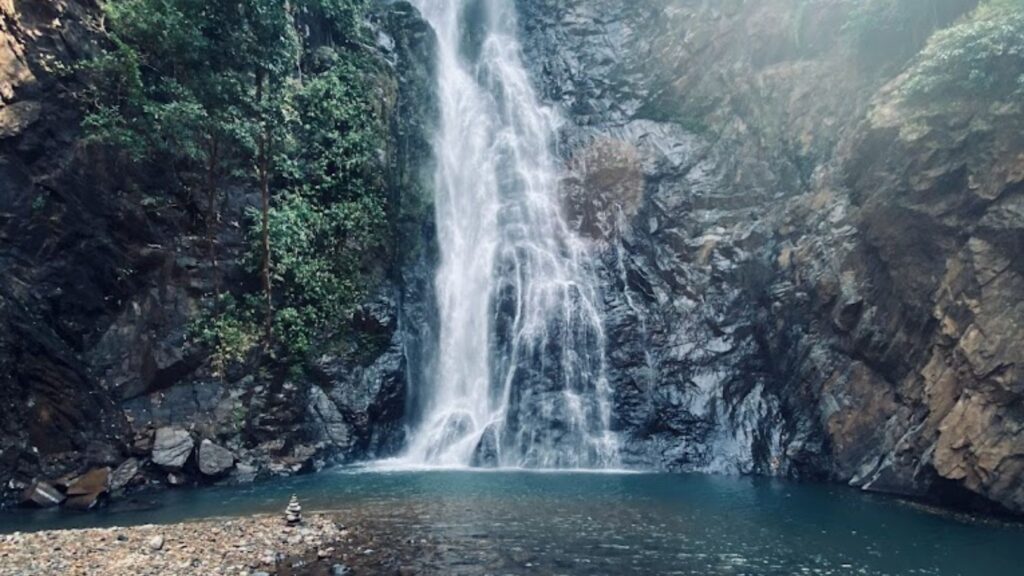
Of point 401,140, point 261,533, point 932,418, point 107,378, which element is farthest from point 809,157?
point 107,378

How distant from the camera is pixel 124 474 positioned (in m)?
14.7

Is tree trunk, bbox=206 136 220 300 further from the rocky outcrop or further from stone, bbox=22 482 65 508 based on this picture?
stone, bbox=22 482 65 508

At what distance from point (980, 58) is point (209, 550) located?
17.6m

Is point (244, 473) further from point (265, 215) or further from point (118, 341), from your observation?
point (265, 215)

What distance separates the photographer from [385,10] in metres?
26.7

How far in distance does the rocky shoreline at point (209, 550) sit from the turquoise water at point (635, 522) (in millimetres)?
1059

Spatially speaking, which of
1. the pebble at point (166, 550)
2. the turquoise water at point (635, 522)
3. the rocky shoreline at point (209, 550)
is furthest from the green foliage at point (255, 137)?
the rocky shoreline at point (209, 550)

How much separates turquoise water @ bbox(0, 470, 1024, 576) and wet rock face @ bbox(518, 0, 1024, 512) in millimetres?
1865

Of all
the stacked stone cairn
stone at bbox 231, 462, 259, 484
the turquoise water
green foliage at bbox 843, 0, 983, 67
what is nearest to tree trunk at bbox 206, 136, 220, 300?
stone at bbox 231, 462, 259, 484

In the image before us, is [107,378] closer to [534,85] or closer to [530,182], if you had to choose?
[530,182]

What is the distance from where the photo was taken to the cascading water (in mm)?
19516

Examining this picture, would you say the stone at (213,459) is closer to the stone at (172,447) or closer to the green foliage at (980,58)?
the stone at (172,447)

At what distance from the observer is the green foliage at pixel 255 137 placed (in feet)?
55.3

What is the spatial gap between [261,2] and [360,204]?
657 centimetres
